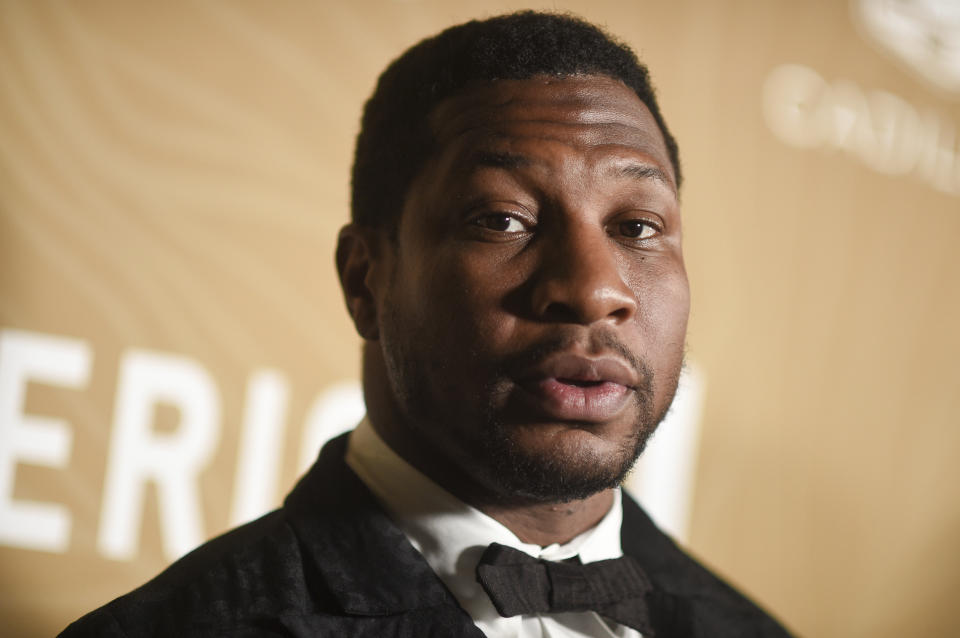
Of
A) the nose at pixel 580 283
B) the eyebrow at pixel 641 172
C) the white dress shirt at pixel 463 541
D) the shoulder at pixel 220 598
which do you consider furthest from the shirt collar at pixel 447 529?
the eyebrow at pixel 641 172

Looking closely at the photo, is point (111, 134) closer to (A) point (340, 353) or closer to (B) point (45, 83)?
(B) point (45, 83)

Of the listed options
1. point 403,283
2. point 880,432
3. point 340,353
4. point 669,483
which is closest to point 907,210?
point 880,432

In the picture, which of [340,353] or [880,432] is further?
[880,432]

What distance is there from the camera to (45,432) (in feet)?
4.07

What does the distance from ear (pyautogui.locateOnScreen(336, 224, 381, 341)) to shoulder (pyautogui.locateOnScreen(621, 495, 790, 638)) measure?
0.43 m

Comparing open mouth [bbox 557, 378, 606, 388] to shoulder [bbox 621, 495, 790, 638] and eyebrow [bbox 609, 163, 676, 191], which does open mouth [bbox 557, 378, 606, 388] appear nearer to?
eyebrow [bbox 609, 163, 676, 191]

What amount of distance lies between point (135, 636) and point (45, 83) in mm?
766

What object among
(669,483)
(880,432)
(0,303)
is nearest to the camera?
(0,303)

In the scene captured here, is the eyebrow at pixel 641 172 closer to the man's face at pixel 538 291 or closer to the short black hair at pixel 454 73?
the man's face at pixel 538 291

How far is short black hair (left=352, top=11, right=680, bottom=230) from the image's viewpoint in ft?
3.06

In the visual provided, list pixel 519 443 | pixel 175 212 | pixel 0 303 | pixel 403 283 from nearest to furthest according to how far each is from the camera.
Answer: pixel 519 443 < pixel 403 283 < pixel 0 303 < pixel 175 212

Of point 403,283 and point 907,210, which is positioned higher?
point 907,210

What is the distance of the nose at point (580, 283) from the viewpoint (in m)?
0.80

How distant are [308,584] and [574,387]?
322 mm
